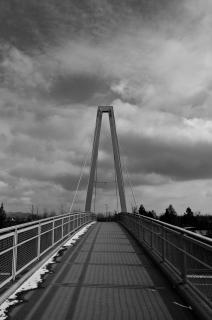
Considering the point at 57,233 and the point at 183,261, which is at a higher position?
the point at 57,233

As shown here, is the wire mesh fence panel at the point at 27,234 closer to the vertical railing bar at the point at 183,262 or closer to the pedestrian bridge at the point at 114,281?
the pedestrian bridge at the point at 114,281

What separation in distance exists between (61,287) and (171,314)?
2.16 meters

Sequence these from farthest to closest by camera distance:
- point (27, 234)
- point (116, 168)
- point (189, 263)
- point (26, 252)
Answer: point (116, 168)
point (27, 234)
point (26, 252)
point (189, 263)

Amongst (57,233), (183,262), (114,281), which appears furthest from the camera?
(57,233)

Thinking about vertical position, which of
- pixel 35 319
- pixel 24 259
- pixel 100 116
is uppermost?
pixel 100 116

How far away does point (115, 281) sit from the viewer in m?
7.09

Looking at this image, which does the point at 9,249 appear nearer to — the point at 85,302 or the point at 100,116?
the point at 85,302

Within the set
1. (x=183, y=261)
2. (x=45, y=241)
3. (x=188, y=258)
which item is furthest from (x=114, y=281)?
(x=45, y=241)

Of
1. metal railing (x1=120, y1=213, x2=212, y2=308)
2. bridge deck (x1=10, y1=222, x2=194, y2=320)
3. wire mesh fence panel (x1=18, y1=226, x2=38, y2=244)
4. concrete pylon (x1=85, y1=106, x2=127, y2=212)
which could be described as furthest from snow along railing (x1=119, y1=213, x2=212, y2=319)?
concrete pylon (x1=85, y1=106, x2=127, y2=212)

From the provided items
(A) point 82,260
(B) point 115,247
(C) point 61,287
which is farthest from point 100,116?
(C) point 61,287

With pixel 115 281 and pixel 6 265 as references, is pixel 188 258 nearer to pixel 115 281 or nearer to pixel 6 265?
pixel 115 281

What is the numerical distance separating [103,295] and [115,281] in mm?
1068

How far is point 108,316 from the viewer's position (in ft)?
16.3

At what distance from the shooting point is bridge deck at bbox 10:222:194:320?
506 centimetres
